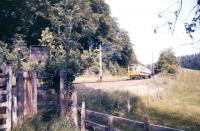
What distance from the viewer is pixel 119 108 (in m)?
21.3

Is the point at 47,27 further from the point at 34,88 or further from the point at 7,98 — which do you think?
the point at 7,98

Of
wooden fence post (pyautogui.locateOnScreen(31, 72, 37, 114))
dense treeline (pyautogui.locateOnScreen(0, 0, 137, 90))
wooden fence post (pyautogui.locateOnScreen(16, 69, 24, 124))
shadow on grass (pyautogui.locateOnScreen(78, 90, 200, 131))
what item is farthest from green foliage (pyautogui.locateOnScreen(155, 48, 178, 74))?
wooden fence post (pyautogui.locateOnScreen(16, 69, 24, 124))

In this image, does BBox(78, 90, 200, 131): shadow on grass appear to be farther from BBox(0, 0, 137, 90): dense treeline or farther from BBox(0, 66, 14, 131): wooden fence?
BBox(0, 0, 137, 90): dense treeline

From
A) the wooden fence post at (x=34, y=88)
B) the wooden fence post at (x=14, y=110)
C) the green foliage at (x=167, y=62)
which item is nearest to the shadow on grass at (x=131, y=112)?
the wooden fence post at (x=34, y=88)

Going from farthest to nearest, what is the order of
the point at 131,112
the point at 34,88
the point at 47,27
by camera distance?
the point at 47,27 → the point at 131,112 → the point at 34,88

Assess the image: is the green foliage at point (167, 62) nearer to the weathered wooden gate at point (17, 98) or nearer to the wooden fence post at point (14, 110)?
the weathered wooden gate at point (17, 98)

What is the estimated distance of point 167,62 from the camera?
72.6m

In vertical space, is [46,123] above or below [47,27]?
below

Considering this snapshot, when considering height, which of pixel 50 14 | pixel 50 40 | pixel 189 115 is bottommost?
pixel 189 115

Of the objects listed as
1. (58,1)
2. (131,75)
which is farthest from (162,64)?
(58,1)

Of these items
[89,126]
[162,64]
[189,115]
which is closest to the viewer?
[89,126]

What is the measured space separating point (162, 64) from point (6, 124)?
208ft

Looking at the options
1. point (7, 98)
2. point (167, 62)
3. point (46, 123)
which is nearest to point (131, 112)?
point (46, 123)

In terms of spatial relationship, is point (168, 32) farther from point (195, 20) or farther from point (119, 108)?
point (119, 108)
